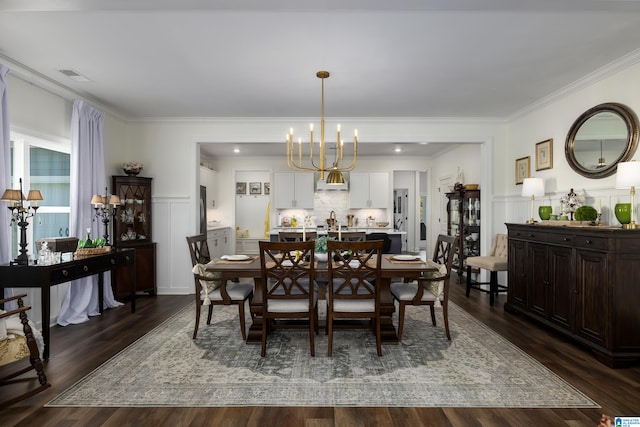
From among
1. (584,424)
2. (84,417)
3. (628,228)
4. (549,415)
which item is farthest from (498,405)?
(84,417)

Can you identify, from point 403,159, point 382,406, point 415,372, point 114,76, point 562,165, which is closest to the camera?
point 382,406

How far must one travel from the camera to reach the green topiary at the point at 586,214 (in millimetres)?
3604

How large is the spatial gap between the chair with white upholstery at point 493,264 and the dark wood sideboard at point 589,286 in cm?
76

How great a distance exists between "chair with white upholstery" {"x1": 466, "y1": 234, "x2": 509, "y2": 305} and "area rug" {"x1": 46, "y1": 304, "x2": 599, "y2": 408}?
1.38 metres

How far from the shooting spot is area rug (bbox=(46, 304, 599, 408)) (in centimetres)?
246

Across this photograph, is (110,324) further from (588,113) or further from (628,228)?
(588,113)

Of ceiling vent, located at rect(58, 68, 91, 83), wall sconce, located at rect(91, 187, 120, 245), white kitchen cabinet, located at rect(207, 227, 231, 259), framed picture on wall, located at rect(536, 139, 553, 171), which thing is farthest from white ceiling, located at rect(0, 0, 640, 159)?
white kitchen cabinet, located at rect(207, 227, 231, 259)

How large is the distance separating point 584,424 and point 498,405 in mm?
460

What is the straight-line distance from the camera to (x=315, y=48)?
3.17m

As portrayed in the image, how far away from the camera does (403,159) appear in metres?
9.19

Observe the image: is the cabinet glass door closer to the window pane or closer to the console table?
the console table

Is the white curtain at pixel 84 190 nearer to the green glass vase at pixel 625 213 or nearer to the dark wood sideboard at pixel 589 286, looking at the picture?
the dark wood sideboard at pixel 589 286

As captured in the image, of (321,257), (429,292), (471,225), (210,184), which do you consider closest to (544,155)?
(471,225)

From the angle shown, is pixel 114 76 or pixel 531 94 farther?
pixel 531 94
